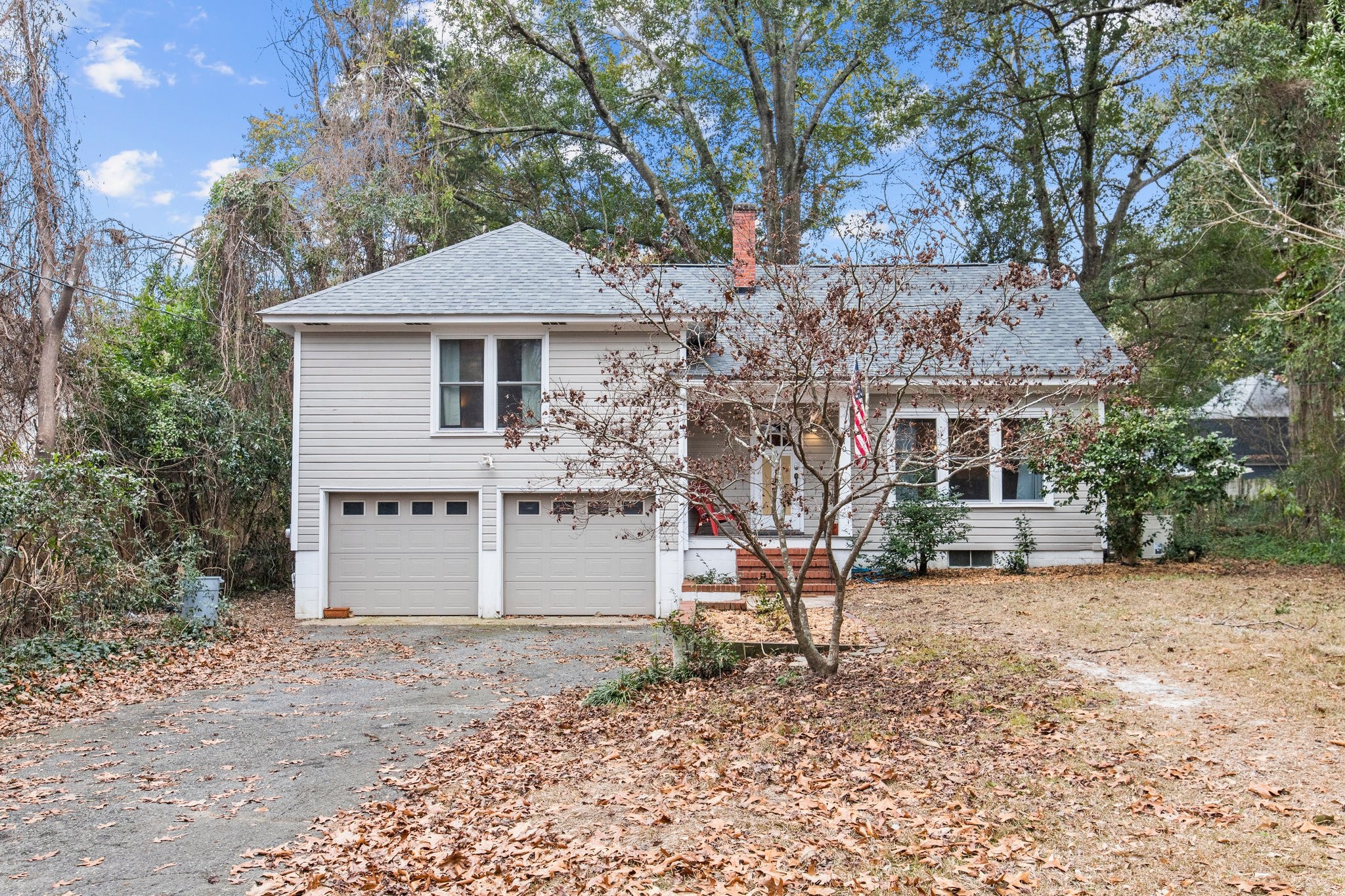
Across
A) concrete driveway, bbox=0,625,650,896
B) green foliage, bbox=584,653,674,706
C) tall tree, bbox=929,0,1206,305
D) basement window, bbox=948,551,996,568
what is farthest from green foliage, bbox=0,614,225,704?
tall tree, bbox=929,0,1206,305

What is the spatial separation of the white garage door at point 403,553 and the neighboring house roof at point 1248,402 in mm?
18491

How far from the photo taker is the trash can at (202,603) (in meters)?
12.0

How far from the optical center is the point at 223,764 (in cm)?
678

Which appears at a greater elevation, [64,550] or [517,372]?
[517,372]

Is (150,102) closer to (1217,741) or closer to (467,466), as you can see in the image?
(467,466)

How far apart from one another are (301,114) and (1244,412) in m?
28.9

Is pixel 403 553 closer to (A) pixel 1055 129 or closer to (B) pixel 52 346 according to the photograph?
(B) pixel 52 346

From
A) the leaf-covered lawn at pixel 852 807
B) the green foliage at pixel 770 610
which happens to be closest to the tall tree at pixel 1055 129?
the green foliage at pixel 770 610

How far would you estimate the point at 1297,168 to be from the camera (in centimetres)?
1536

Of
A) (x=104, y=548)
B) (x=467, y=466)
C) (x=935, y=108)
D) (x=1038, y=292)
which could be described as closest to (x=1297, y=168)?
(x=1038, y=292)

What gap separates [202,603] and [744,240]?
963 centimetres

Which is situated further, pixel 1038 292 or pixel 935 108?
pixel 935 108

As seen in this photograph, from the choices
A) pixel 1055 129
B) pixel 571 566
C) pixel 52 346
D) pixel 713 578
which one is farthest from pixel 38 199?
pixel 1055 129

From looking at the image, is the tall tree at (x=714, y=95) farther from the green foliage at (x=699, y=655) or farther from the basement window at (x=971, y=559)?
the green foliage at (x=699, y=655)
